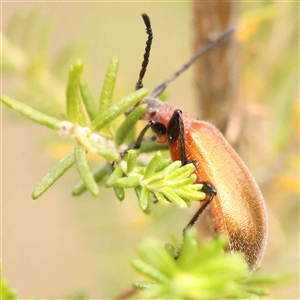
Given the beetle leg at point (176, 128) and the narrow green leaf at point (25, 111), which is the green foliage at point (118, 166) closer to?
the narrow green leaf at point (25, 111)

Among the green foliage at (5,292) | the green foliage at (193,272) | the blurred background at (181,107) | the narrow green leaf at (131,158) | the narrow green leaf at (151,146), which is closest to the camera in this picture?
the green foliage at (193,272)

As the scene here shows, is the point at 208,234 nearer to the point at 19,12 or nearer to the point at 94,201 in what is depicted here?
the point at 94,201

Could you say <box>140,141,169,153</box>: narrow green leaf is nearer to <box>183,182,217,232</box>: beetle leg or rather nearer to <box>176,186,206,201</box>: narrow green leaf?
<box>183,182,217,232</box>: beetle leg

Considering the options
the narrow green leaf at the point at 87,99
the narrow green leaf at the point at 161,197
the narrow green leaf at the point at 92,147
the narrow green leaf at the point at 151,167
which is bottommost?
the narrow green leaf at the point at 161,197

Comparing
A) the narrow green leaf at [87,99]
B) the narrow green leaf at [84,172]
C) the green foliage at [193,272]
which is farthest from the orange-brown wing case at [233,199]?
the green foliage at [193,272]

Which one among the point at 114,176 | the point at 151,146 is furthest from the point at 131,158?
the point at 151,146

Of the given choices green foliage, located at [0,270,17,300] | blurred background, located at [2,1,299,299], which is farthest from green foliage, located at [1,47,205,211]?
blurred background, located at [2,1,299,299]
